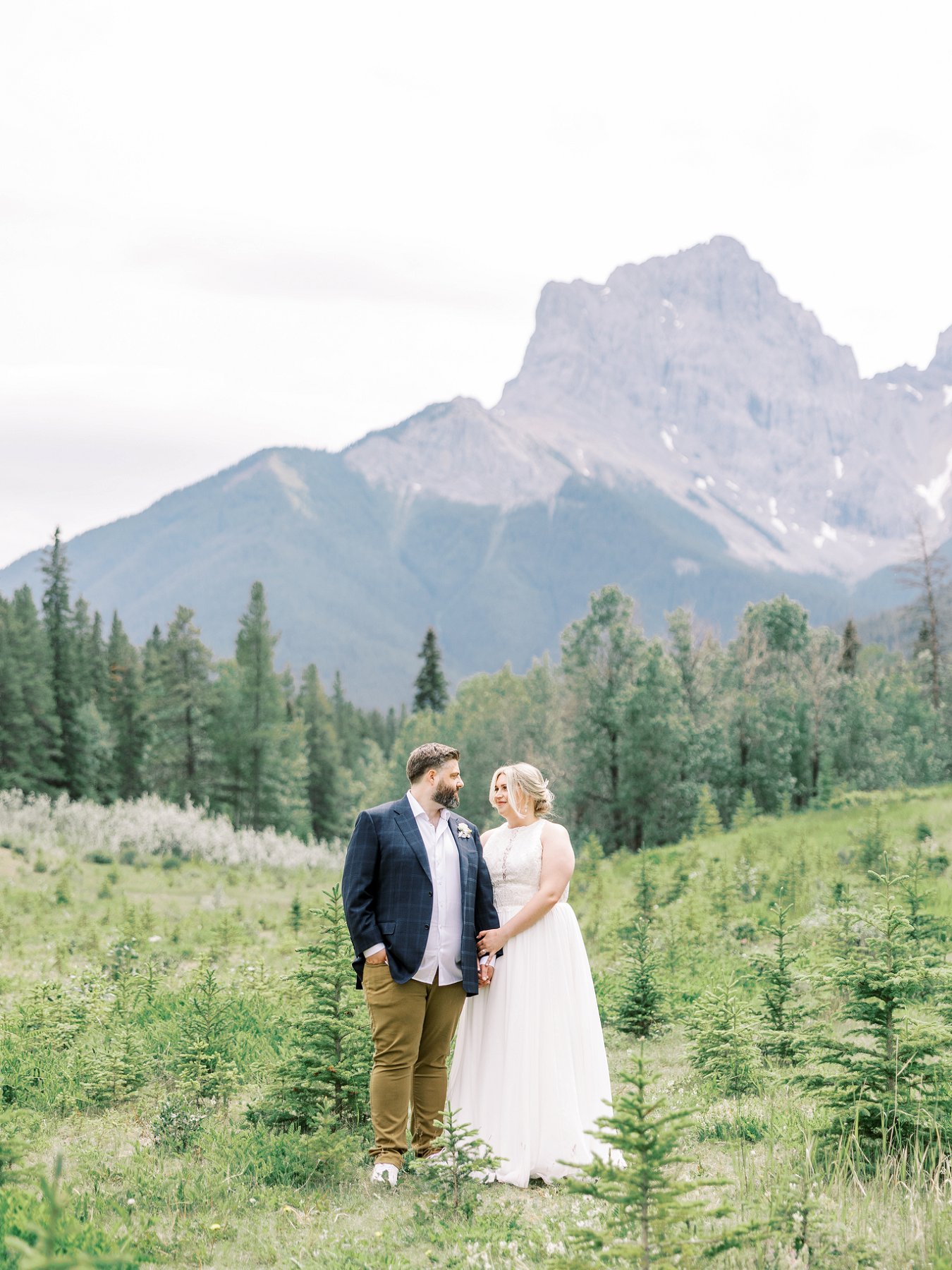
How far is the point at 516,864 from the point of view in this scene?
247 inches

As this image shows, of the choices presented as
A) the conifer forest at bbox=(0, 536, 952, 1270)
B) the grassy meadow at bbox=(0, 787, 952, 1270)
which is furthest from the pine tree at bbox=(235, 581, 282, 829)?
the grassy meadow at bbox=(0, 787, 952, 1270)

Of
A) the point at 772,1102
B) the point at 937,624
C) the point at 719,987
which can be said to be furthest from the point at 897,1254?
the point at 937,624

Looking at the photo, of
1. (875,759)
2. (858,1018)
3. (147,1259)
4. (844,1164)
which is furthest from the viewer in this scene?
(875,759)

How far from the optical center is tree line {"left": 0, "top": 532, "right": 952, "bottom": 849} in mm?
40375

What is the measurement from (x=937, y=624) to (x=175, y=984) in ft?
136

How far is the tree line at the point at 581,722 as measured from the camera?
4038 centimetres

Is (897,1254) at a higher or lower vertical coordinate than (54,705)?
lower

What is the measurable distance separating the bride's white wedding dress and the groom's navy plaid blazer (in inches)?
11.8

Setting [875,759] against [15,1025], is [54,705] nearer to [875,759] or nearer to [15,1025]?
[875,759]

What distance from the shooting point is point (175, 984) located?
10.8 metres

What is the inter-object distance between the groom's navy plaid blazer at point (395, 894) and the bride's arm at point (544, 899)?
127 millimetres

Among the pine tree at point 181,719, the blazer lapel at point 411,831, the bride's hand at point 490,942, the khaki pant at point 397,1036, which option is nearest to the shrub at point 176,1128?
the khaki pant at point 397,1036

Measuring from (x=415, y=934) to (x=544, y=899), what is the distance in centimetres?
81

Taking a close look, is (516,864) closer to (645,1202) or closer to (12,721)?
(645,1202)
